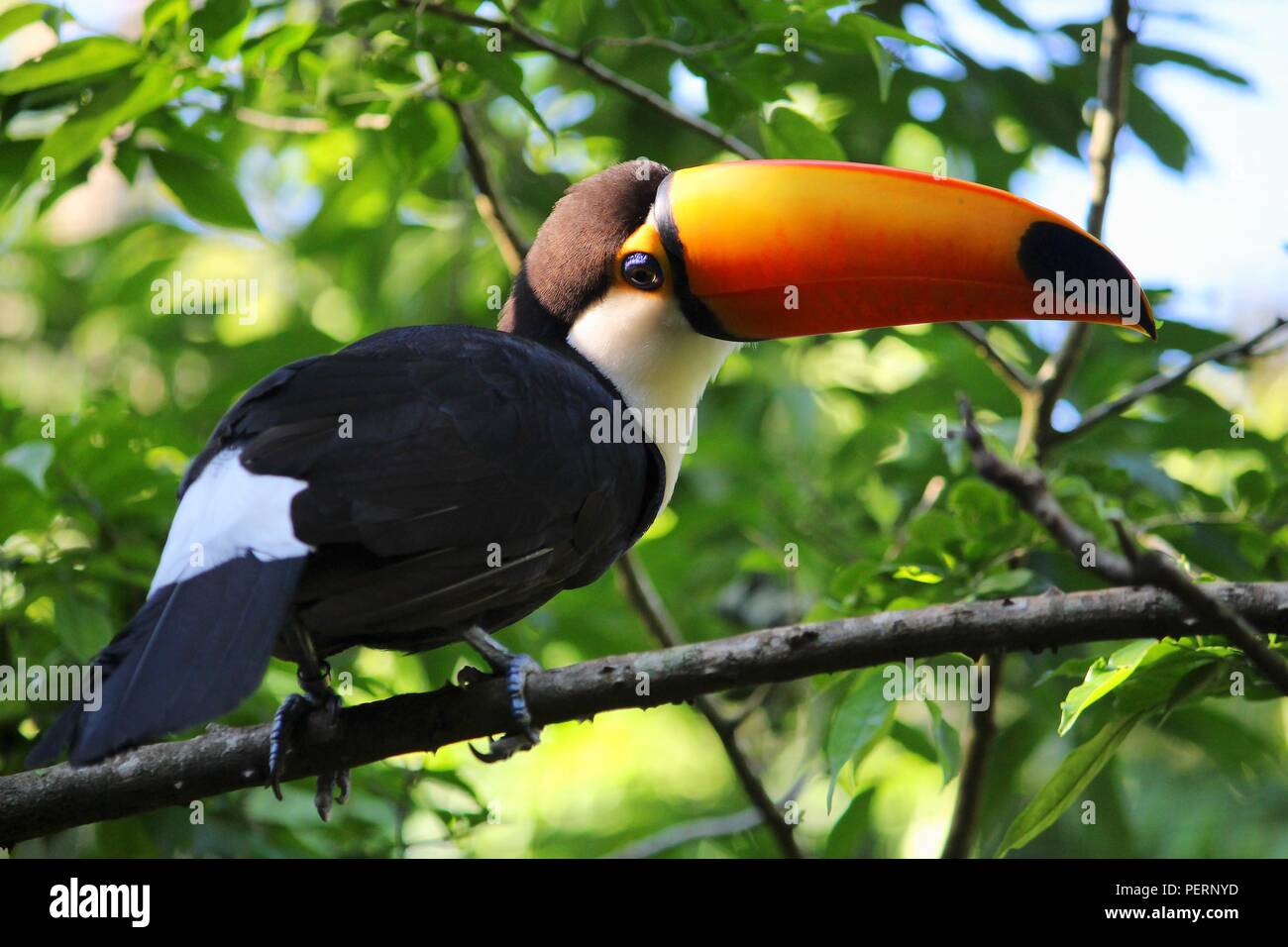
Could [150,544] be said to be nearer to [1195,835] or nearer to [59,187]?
[59,187]

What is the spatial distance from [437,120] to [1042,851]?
335 cm

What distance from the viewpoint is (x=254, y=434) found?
3.28m

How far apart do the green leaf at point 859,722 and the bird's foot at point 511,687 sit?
70 cm

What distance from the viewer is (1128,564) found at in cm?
225

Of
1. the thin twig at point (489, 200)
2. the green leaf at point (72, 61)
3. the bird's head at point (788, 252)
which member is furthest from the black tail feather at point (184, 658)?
the thin twig at point (489, 200)

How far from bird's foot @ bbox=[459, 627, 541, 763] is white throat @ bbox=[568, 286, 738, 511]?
1.06 metres

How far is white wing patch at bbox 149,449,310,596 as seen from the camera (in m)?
2.93

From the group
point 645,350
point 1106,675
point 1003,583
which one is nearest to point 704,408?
point 645,350

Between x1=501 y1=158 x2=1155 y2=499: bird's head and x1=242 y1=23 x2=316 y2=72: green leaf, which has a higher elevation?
x1=242 y1=23 x2=316 y2=72: green leaf

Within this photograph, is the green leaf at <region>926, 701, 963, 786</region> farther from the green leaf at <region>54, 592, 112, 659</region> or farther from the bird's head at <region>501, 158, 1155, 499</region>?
the green leaf at <region>54, 592, 112, 659</region>

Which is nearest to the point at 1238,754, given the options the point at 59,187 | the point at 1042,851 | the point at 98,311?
the point at 1042,851

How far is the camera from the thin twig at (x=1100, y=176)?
13.6 feet

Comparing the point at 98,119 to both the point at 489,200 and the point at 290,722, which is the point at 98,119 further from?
the point at 290,722

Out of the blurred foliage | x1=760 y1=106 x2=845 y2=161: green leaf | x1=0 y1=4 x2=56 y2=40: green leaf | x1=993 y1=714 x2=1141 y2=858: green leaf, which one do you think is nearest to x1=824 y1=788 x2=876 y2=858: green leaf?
the blurred foliage
